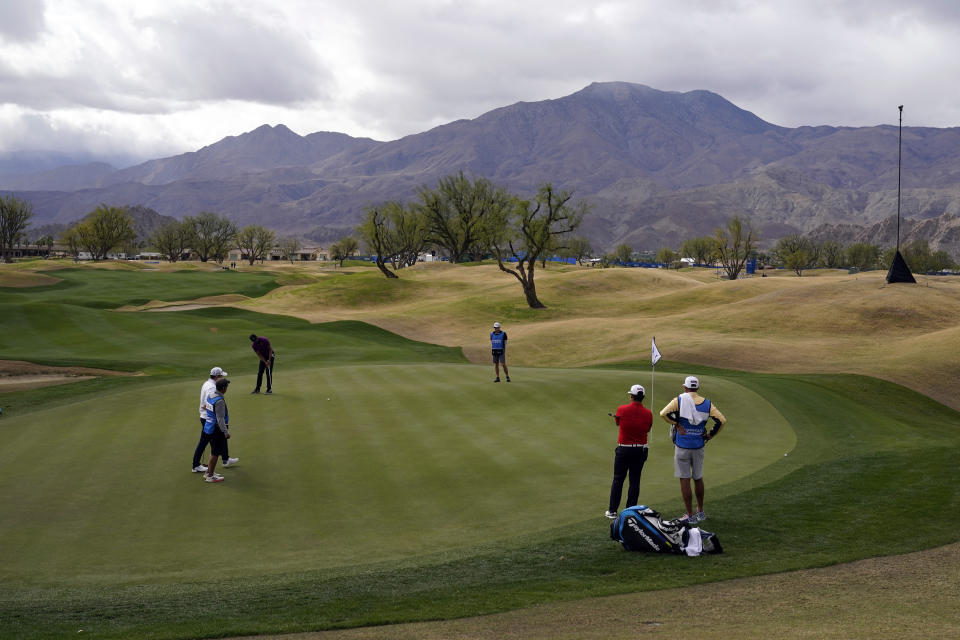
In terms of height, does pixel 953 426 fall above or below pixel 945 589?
below

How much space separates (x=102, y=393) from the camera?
A: 27.8 m

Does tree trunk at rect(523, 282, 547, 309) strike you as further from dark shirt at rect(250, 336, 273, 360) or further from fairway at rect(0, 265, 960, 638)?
dark shirt at rect(250, 336, 273, 360)

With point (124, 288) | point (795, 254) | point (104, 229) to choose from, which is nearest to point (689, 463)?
Result: point (124, 288)

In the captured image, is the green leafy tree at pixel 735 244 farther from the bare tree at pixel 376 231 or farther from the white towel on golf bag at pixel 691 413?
the white towel on golf bag at pixel 691 413

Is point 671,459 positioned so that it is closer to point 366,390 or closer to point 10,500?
point 366,390

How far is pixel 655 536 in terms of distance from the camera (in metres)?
12.1

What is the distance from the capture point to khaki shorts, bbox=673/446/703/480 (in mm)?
13141

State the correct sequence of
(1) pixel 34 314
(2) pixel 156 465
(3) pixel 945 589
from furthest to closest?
(1) pixel 34 314 → (2) pixel 156 465 → (3) pixel 945 589

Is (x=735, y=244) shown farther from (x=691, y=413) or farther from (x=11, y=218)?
(x=11, y=218)

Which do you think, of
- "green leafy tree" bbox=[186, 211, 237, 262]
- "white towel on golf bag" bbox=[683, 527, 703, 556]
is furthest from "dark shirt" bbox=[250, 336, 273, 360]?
"green leafy tree" bbox=[186, 211, 237, 262]

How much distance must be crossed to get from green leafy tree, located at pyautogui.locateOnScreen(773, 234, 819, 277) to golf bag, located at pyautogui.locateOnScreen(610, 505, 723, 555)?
136m

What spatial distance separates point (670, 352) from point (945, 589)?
30.4 metres

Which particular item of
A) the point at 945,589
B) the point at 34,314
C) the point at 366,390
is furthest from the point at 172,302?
the point at 945,589

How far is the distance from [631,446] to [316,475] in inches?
267
